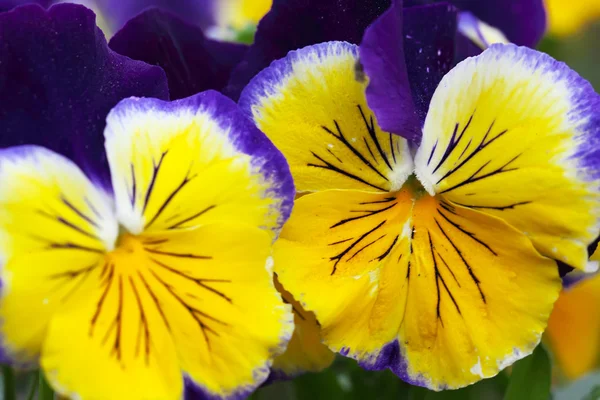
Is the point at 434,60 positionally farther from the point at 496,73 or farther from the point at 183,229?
the point at 183,229

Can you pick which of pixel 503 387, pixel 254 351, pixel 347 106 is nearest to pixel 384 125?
pixel 347 106

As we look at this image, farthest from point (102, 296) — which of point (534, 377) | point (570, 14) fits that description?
point (570, 14)

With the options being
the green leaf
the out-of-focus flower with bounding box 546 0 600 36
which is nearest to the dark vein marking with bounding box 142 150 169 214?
the green leaf

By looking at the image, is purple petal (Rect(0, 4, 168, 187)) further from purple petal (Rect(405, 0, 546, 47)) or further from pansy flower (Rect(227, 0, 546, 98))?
purple petal (Rect(405, 0, 546, 47))

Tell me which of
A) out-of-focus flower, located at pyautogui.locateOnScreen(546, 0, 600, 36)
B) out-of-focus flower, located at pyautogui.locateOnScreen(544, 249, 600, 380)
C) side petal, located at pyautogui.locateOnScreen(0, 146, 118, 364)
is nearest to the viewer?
side petal, located at pyautogui.locateOnScreen(0, 146, 118, 364)

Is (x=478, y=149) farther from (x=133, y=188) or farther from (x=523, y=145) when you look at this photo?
(x=133, y=188)

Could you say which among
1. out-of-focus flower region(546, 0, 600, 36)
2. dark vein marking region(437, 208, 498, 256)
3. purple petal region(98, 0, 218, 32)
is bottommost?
dark vein marking region(437, 208, 498, 256)

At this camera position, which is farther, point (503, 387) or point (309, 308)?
point (503, 387)

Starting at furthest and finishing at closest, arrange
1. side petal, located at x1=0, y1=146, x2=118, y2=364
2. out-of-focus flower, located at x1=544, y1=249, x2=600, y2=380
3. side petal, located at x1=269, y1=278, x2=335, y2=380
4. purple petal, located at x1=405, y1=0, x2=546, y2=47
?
1. out-of-focus flower, located at x1=544, y1=249, x2=600, y2=380
2. purple petal, located at x1=405, y1=0, x2=546, y2=47
3. side petal, located at x1=269, y1=278, x2=335, y2=380
4. side petal, located at x1=0, y1=146, x2=118, y2=364
